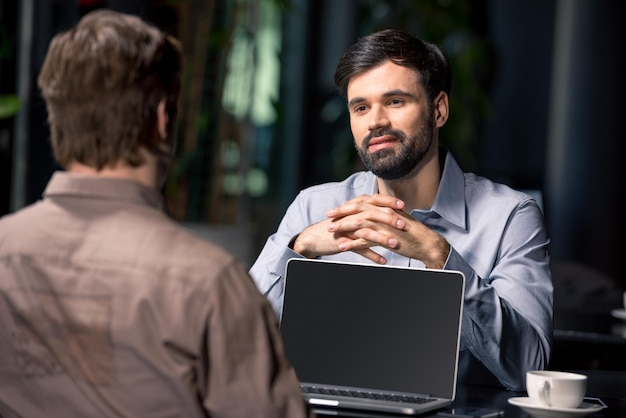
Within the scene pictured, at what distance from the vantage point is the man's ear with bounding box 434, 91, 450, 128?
2.51m

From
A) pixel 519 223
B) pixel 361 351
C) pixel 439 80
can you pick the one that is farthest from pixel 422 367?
pixel 439 80

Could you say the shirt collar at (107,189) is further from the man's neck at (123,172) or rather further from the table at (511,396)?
the table at (511,396)

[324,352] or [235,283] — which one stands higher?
[235,283]

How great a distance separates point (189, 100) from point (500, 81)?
8.67 ft

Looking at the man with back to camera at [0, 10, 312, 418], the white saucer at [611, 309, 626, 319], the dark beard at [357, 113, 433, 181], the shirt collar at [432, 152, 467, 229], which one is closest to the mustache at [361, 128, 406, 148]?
the dark beard at [357, 113, 433, 181]

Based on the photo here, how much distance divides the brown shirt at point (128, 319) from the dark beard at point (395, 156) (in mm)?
1043

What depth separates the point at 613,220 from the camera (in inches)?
244

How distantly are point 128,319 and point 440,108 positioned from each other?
1397mm

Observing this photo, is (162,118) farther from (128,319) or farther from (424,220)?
(424,220)

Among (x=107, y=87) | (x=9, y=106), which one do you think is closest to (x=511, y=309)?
(x=107, y=87)

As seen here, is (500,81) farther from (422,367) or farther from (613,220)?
(422,367)

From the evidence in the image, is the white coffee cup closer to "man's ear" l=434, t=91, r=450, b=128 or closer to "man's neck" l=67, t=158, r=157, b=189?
"man's neck" l=67, t=158, r=157, b=189

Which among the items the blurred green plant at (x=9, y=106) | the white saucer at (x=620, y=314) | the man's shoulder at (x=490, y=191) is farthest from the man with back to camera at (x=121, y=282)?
the blurred green plant at (x=9, y=106)

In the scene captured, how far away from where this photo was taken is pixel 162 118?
137 centimetres
